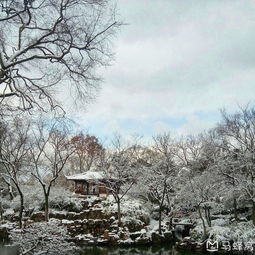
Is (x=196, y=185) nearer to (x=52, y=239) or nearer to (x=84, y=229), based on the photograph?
(x=84, y=229)

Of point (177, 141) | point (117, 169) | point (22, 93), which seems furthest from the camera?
point (177, 141)

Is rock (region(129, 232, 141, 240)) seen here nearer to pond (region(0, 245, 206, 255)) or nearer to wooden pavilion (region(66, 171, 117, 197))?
pond (region(0, 245, 206, 255))

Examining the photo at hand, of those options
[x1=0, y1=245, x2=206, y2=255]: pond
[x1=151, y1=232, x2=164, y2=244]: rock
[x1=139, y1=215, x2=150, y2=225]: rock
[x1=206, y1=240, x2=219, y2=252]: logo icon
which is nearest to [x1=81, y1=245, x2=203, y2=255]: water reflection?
[x1=0, y1=245, x2=206, y2=255]: pond

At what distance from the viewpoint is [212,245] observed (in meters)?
15.7

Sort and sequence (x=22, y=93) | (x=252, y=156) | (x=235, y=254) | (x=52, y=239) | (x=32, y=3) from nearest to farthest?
1. (x=32, y=3)
2. (x=22, y=93)
3. (x=52, y=239)
4. (x=235, y=254)
5. (x=252, y=156)

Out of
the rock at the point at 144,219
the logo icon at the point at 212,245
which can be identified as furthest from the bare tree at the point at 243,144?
the rock at the point at 144,219

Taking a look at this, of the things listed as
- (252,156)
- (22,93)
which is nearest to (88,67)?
(22,93)

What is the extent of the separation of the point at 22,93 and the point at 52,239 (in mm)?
5423

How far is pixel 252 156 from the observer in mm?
17219

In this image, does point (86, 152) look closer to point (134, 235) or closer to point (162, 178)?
point (162, 178)

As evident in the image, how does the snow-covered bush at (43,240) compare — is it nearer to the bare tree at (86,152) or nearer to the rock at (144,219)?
the rock at (144,219)

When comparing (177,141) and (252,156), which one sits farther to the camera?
(177,141)

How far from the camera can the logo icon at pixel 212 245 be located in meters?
15.3

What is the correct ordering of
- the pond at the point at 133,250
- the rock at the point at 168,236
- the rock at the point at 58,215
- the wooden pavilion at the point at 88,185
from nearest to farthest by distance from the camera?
the pond at the point at 133,250
the rock at the point at 168,236
the rock at the point at 58,215
the wooden pavilion at the point at 88,185
